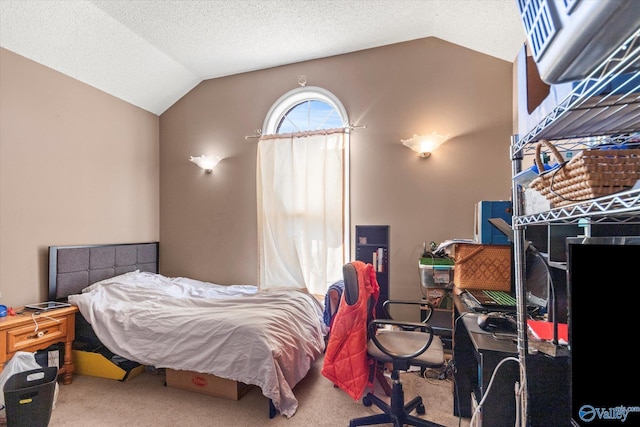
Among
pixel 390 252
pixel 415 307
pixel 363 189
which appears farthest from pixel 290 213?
pixel 415 307

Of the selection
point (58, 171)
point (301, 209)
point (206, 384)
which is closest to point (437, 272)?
point (301, 209)

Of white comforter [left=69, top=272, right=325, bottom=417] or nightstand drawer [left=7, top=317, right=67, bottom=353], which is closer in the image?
white comforter [left=69, top=272, right=325, bottom=417]

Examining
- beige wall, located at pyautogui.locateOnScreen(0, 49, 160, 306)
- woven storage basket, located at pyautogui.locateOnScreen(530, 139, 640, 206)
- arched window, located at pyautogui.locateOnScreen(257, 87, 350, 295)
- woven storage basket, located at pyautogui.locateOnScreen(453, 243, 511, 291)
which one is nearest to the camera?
woven storage basket, located at pyautogui.locateOnScreen(530, 139, 640, 206)

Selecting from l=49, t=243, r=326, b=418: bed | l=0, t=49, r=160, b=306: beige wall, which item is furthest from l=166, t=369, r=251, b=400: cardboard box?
l=0, t=49, r=160, b=306: beige wall

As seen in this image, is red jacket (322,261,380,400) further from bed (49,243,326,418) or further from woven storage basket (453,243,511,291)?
woven storage basket (453,243,511,291)

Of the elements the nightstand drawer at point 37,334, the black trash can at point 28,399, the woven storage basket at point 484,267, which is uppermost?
the woven storage basket at point 484,267

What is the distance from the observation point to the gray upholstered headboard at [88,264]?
287 centimetres

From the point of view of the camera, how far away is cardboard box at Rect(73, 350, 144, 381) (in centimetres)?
253

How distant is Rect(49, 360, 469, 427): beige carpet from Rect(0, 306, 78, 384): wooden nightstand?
280 mm

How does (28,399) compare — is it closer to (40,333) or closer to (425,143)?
(40,333)

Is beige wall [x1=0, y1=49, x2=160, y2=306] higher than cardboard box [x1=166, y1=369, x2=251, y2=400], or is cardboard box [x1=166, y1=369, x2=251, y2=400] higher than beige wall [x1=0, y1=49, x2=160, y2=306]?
beige wall [x1=0, y1=49, x2=160, y2=306]

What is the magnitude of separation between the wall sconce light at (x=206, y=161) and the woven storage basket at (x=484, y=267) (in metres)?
2.98

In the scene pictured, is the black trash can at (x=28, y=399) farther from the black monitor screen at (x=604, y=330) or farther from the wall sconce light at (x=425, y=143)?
the wall sconce light at (x=425, y=143)

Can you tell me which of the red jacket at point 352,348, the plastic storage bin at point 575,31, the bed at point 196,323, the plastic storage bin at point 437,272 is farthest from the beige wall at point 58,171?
the plastic storage bin at point 575,31
